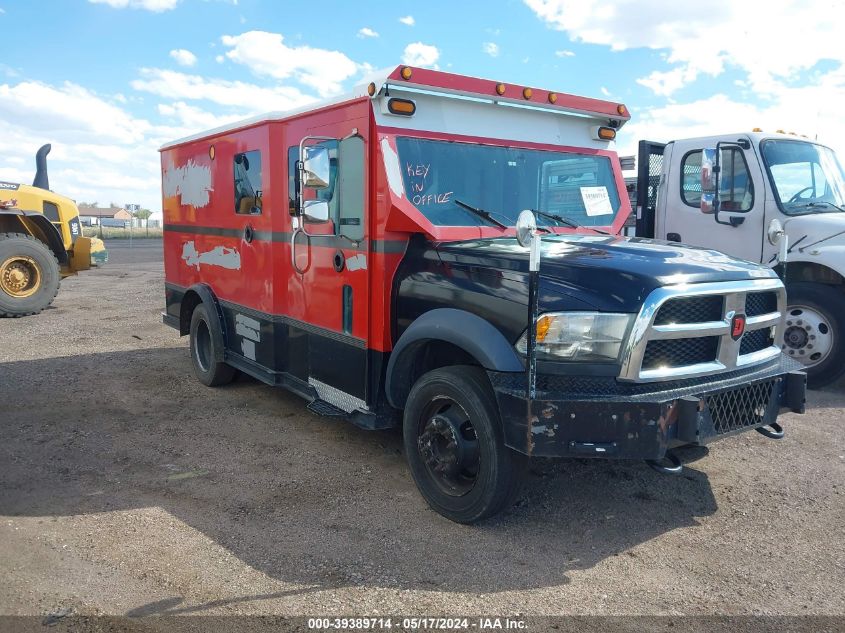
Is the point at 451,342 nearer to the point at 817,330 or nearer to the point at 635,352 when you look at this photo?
the point at 635,352

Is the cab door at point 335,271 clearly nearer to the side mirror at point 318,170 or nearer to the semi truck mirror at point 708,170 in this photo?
the side mirror at point 318,170

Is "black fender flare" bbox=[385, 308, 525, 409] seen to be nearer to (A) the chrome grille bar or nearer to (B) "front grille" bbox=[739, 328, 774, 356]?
(A) the chrome grille bar

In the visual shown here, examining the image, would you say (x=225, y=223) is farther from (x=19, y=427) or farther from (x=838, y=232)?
(x=838, y=232)

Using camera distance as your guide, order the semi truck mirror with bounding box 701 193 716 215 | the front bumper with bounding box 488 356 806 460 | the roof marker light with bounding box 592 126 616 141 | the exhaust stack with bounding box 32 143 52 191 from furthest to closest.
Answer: the exhaust stack with bounding box 32 143 52 191
the semi truck mirror with bounding box 701 193 716 215
the roof marker light with bounding box 592 126 616 141
the front bumper with bounding box 488 356 806 460

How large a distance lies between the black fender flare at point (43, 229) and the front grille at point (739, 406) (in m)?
11.9

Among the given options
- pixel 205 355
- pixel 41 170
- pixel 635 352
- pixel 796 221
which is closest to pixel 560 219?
pixel 635 352

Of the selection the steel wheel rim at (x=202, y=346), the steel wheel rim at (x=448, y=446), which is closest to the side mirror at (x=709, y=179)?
the steel wheel rim at (x=448, y=446)

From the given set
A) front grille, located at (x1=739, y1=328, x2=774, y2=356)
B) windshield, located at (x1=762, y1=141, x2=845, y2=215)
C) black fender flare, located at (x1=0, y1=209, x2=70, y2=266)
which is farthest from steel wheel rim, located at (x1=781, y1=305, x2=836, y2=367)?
black fender flare, located at (x1=0, y1=209, x2=70, y2=266)

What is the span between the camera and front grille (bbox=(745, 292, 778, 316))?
13.4 feet

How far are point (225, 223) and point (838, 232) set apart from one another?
5.96 metres

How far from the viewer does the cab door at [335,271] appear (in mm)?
4664

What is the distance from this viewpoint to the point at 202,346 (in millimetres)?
7316

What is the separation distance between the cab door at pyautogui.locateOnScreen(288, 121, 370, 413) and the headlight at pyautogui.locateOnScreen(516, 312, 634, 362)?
4.95 ft

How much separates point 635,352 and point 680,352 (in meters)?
0.42
